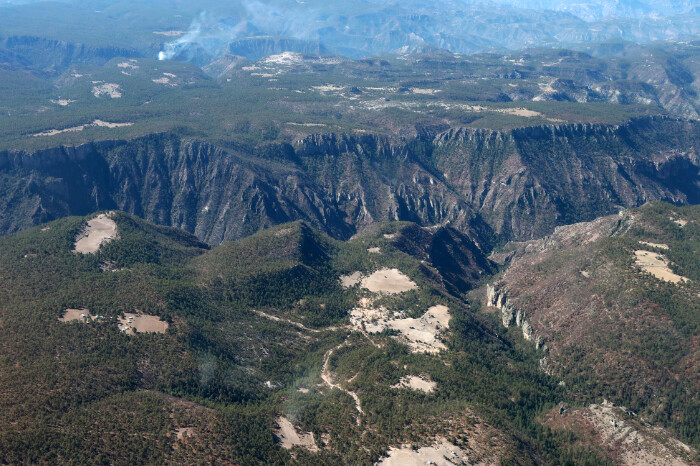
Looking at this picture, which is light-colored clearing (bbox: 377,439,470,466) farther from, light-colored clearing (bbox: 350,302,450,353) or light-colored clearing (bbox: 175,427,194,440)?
light-colored clearing (bbox: 350,302,450,353)

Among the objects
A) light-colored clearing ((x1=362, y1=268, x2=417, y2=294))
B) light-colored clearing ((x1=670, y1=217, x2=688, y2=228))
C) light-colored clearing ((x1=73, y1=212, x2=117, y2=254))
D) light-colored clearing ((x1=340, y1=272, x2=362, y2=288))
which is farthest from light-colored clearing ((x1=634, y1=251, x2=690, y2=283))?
light-colored clearing ((x1=73, y1=212, x2=117, y2=254))

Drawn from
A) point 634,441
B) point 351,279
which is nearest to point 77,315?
point 351,279

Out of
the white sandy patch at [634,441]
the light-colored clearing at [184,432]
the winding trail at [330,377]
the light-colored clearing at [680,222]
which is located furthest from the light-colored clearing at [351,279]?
the light-colored clearing at [680,222]

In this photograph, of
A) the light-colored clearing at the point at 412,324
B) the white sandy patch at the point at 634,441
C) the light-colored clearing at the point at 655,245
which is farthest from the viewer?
the light-colored clearing at the point at 655,245

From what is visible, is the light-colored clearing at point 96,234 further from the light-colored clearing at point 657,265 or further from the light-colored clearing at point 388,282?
the light-colored clearing at point 657,265

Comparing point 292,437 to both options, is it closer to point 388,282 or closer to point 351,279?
point 388,282

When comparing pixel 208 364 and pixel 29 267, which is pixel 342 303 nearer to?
pixel 208 364
